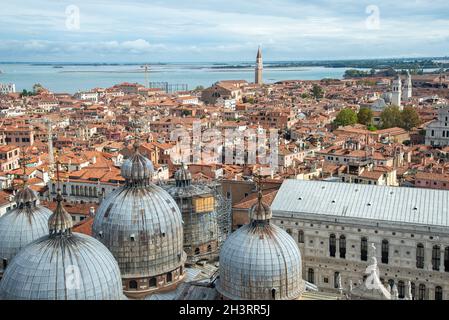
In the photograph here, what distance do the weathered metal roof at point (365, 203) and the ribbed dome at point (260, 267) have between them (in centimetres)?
454

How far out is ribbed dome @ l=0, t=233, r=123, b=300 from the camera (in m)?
10.1

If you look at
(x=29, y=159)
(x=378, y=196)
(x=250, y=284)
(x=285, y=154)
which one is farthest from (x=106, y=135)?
(x=250, y=284)

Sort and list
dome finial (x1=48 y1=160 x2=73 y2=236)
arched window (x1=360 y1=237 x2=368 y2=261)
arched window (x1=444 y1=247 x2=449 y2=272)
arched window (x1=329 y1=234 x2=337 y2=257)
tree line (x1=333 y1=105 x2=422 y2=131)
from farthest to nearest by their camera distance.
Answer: tree line (x1=333 y1=105 x2=422 y2=131) → arched window (x1=329 y1=234 x2=337 y2=257) → arched window (x1=360 y1=237 x2=368 y2=261) → arched window (x1=444 y1=247 x2=449 y2=272) → dome finial (x1=48 y1=160 x2=73 y2=236)

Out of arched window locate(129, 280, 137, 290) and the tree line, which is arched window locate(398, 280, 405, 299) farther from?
the tree line

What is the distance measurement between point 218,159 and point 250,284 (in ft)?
83.0

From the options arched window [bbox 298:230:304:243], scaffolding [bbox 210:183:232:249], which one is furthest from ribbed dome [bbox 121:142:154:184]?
arched window [bbox 298:230:304:243]

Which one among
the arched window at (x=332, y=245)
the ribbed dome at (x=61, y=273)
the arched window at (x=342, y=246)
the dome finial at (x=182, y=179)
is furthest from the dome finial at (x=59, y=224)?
the arched window at (x=342, y=246)

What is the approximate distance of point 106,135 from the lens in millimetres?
51688

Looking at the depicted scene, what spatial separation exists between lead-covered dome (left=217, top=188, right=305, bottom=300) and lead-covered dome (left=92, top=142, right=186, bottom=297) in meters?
1.90

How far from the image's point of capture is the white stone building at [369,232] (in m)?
15.4

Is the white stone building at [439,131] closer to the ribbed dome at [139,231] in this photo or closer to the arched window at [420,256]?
A: the arched window at [420,256]

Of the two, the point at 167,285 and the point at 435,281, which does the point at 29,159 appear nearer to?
the point at 167,285

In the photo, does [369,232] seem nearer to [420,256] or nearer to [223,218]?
[420,256]
